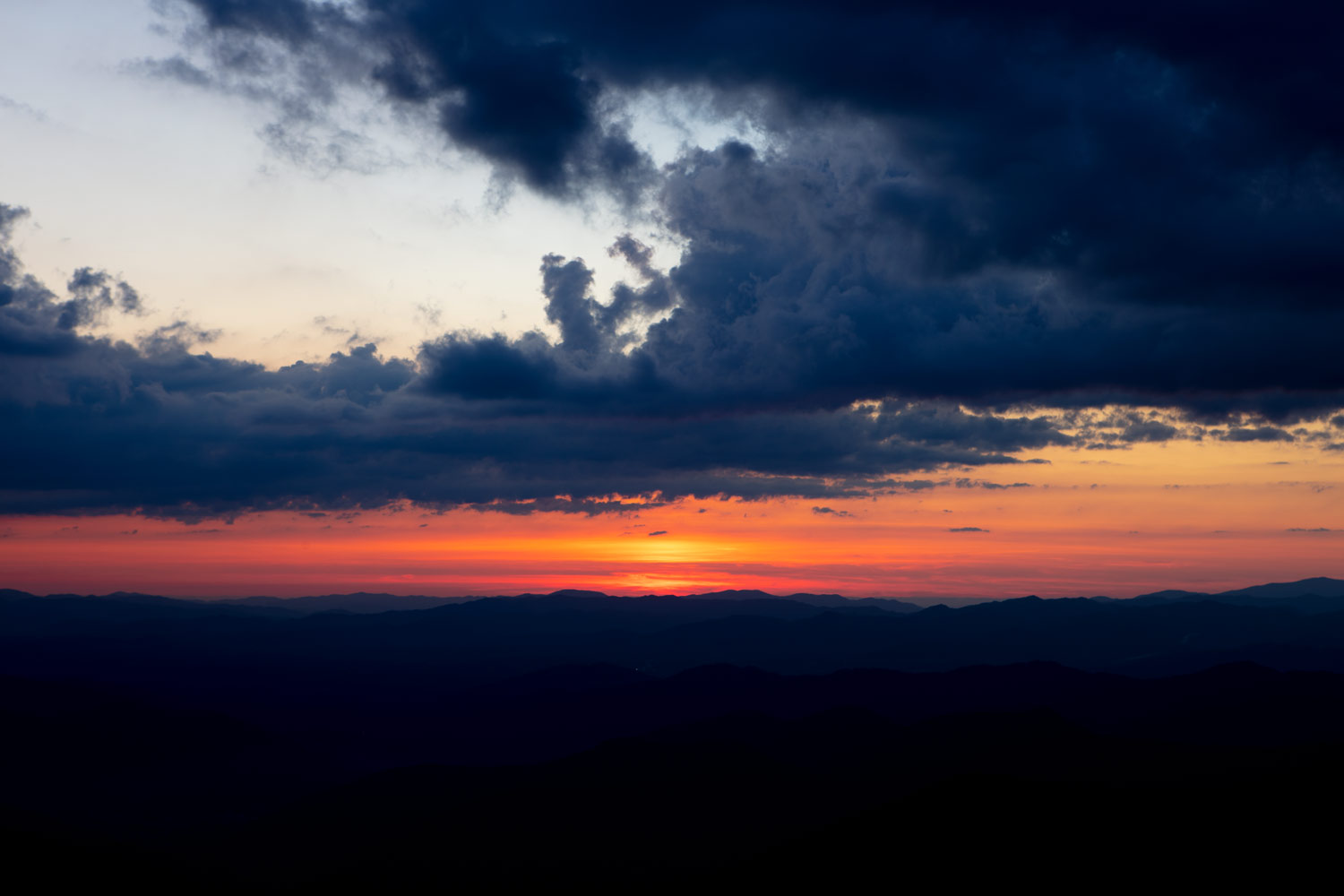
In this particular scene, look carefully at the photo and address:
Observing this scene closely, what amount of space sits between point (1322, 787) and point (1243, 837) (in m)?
25.5

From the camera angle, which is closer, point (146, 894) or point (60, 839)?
point (146, 894)

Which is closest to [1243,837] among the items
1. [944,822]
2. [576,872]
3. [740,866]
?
[944,822]

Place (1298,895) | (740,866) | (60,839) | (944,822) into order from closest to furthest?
1. (1298,895)
2. (944,822)
3. (740,866)
4. (60,839)

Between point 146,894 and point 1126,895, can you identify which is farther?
point 146,894

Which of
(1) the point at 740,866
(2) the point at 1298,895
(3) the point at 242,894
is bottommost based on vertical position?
(3) the point at 242,894

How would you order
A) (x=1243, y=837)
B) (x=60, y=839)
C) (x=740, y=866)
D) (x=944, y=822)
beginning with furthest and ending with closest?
(x=60, y=839) < (x=740, y=866) < (x=944, y=822) < (x=1243, y=837)

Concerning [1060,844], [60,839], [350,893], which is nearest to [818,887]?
[1060,844]

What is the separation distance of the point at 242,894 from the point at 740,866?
104 metres

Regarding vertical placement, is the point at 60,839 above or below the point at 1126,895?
below

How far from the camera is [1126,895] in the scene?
445 ft

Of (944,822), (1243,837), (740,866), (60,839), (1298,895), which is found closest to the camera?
(1298,895)

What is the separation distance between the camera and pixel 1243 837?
14625 cm

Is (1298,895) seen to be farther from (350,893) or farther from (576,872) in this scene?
(350,893)

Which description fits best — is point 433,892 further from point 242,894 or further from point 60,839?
point 60,839
